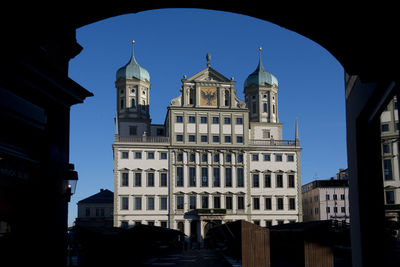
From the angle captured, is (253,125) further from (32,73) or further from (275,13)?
(275,13)

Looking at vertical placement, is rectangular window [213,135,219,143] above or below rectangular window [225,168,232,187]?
above

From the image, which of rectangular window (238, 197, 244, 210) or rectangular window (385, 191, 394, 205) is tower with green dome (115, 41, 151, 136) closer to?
rectangular window (238, 197, 244, 210)

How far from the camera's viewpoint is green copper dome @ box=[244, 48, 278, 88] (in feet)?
240

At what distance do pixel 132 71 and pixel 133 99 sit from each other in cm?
420

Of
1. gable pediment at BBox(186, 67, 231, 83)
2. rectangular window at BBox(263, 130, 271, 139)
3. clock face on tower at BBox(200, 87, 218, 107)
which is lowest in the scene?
rectangular window at BBox(263, 130, 271, 139)

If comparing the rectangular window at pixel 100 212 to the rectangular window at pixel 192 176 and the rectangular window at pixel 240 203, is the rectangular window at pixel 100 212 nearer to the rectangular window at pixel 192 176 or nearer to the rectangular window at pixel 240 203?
the rectangular window at pixel 192 176

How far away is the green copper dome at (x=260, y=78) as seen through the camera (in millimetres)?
73188

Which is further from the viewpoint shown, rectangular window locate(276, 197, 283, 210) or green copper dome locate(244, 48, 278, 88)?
green copper dome locate(244, 48, 278, 88)

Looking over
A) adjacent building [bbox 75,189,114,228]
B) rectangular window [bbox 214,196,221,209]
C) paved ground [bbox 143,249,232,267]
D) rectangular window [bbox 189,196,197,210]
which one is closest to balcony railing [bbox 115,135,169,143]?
rectangular window [bbox 189,196,197,210]

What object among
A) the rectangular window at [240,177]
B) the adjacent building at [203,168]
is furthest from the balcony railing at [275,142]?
the rectangular window at [240,177]

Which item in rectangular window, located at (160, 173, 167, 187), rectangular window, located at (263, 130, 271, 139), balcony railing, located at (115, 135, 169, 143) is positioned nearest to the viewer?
rectangular window, located at (160, 173, 167, 187)

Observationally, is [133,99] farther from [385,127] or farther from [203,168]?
[385,127]

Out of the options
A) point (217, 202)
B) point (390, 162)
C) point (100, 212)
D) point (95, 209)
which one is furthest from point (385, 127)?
point (95, 209)

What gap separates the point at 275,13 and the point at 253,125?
63.3 meters
